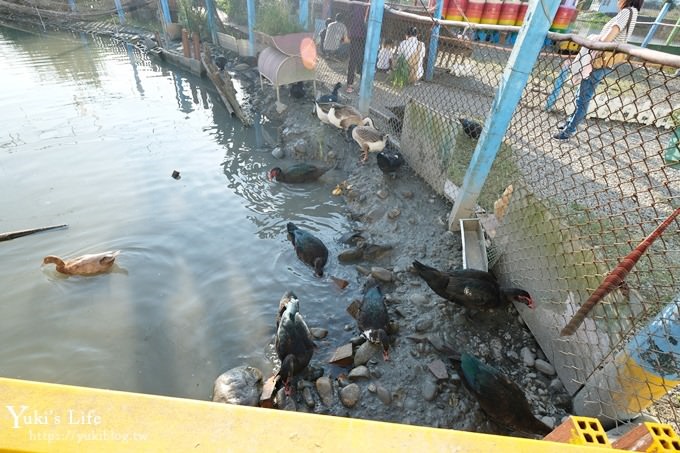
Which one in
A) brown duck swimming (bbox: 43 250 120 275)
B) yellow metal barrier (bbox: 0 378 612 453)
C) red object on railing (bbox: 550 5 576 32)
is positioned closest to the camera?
yellow metal barrier (bbox: 0 378 612 453)

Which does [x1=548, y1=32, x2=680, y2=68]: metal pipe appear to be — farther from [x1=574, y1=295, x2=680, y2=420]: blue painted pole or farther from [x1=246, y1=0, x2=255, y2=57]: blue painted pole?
[x1=246, y1=0, x2=255, y2=57]: blue painted pole

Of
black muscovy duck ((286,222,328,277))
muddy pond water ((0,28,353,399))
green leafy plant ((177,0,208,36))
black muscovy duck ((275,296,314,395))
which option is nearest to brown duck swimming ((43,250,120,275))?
muddy pond water ((0,28,353,399))

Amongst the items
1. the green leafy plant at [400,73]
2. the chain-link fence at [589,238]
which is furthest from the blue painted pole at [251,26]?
the chain-link fence at [589,238]

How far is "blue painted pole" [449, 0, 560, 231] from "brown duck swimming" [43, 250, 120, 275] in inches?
197

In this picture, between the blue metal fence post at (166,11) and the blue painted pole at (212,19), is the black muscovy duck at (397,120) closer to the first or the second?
the blue painted pole at (212,19)

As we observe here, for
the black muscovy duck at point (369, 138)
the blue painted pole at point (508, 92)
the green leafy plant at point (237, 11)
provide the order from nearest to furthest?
1. the blue painted pole at point (508, 92)
2. the black muscovy duck at point (369, 138)
3. the green leafy plant at point (237, 11)

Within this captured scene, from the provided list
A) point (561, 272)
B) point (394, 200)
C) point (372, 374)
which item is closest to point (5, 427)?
point (372, 374)

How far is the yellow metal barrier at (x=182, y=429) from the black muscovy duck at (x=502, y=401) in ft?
7.34

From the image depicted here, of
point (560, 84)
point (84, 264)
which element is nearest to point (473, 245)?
point (560, 84)

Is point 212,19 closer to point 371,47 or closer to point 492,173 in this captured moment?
point 371,47

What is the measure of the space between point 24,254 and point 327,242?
4.62 m

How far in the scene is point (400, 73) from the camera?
29.0ft

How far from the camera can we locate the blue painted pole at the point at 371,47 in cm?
607

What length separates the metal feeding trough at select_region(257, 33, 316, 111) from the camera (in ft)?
27.9
